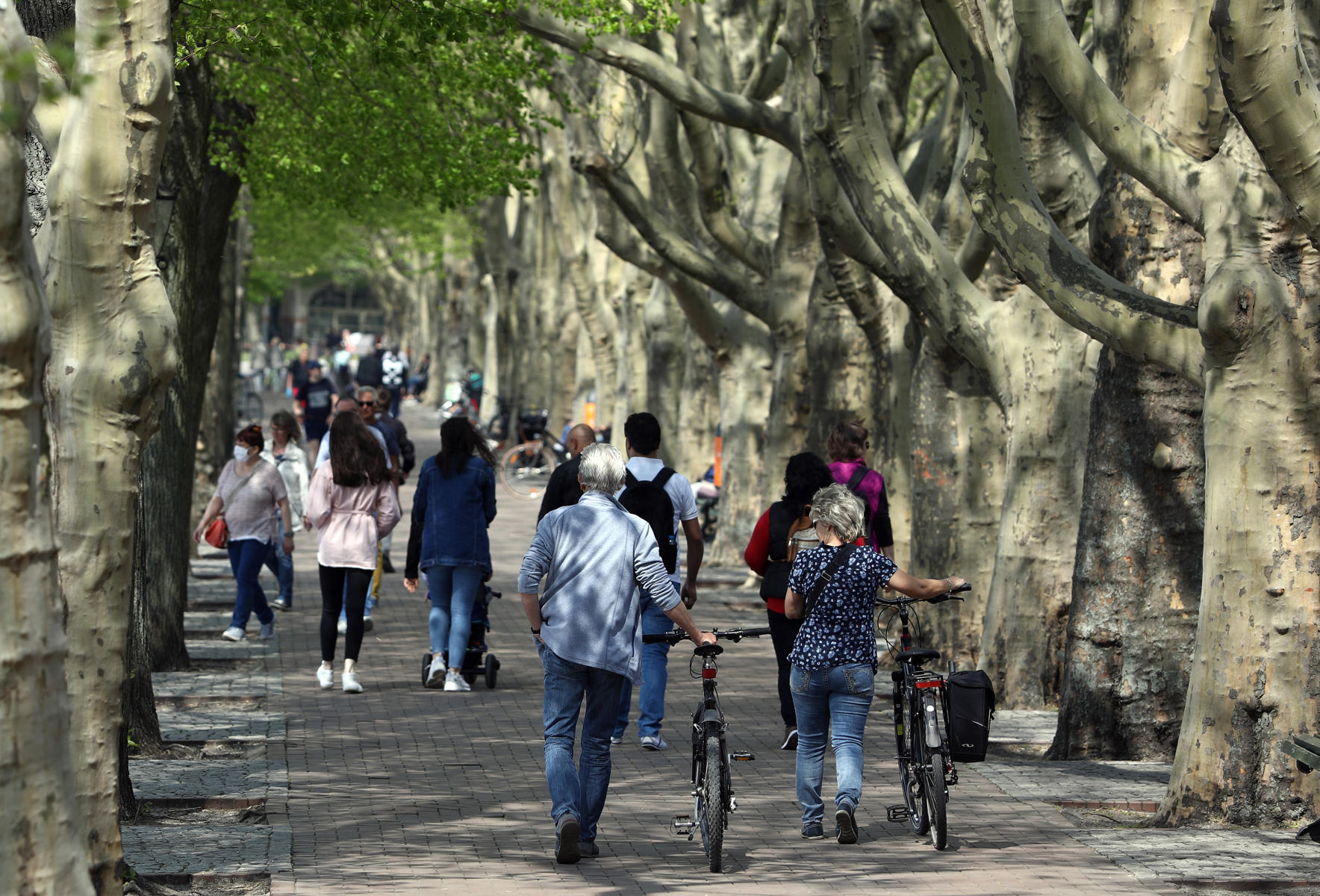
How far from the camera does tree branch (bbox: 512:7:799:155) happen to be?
13.3 m

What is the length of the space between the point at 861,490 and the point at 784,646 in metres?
1.42

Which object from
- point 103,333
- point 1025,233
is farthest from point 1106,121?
point 103,333

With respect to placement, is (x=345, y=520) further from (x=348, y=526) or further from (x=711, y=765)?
(x=711, y=765)

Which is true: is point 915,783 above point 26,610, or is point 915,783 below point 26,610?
below

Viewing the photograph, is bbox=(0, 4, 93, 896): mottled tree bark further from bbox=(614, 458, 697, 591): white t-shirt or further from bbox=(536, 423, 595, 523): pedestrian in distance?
bbox=(614, 458, 697, 591): white t-shirt

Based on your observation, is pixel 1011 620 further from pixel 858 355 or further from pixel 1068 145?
pixel 858 355

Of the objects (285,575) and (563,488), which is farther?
(285,575)

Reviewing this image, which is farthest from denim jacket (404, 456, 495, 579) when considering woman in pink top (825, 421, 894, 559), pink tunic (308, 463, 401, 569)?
woman in pink top (825, 421, 894, 559)

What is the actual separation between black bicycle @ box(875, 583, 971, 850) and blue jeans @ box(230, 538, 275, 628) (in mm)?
6884

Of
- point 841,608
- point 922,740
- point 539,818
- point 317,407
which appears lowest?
point 539,818

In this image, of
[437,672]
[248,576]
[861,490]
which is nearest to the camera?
[861,490]

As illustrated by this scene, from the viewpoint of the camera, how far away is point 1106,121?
8.34 metres

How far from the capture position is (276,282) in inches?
3004

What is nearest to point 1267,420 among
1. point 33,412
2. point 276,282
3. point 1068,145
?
Answer: point 1068,145
